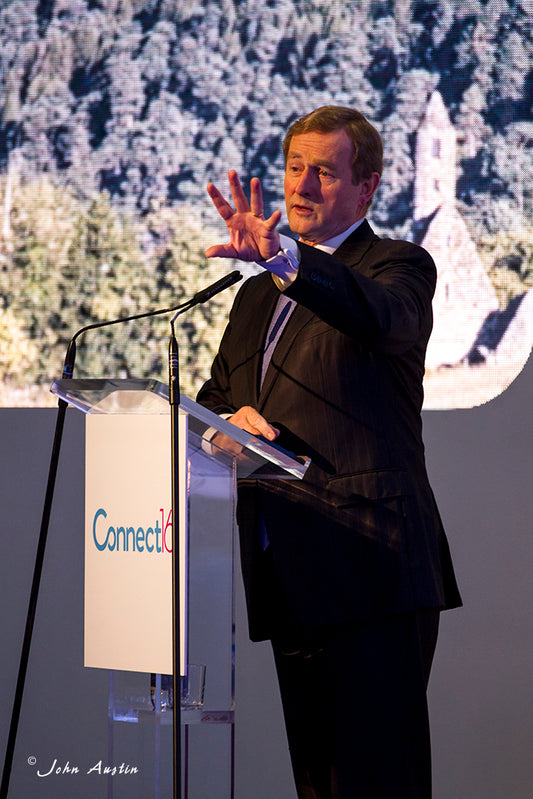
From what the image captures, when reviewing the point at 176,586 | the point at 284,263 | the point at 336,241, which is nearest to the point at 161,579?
the point at 176,586

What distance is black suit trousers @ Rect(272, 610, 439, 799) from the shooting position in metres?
1.69

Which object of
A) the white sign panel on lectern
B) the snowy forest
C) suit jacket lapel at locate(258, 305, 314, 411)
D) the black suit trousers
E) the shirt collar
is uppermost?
the snowy forest

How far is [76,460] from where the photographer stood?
3221 millimetres

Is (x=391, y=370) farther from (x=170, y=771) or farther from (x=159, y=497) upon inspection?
(x=170, y=771)

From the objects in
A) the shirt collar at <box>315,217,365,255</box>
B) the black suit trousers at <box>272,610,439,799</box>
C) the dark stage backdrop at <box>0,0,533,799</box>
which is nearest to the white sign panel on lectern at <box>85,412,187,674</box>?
the black suit trousers at <box>272,610,439,799</box>

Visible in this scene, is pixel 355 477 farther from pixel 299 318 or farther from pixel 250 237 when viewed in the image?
pixel 250 237

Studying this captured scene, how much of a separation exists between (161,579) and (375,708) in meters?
0.51

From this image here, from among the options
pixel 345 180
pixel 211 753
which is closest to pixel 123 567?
pixel 211 753

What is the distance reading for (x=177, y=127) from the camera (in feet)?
10.8

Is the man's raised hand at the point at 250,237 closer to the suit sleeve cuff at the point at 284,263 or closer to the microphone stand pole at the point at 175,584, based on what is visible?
the suit sleeve cuff at the point at 284,263

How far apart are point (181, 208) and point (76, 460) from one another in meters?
0.92

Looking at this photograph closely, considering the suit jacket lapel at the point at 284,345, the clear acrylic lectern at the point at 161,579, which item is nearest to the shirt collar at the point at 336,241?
the suit jacket lapel at the point at 284,345

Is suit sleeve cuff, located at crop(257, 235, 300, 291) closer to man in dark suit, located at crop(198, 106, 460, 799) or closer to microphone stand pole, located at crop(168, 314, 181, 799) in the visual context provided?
man in dark suit, located at crop(198, 106, 460, 799)

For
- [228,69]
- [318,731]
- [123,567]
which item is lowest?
[318,731]
